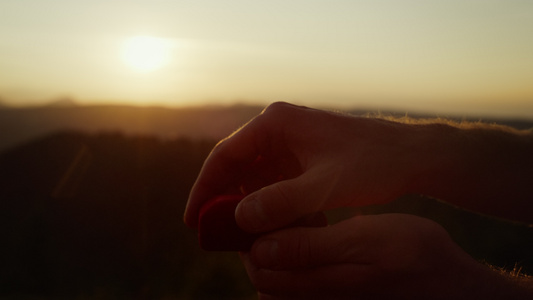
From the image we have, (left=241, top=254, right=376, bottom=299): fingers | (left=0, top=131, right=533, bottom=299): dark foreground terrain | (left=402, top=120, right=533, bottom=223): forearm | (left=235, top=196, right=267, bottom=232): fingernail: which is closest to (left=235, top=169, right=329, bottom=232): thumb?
(left=235, top=196, right=267, bottom=232): fingernail

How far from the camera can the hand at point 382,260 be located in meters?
1.54

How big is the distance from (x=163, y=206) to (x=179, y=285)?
1.06 m

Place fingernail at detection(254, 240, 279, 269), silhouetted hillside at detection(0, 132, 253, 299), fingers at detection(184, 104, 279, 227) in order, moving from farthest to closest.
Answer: silhouetted hillside at detection(0, 132, 253, 299) < fingers at detection(184, 104, 279, 227) < fingernail at detection(254, 240, 279, 269)

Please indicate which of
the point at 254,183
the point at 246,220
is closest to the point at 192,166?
the point at 254,183

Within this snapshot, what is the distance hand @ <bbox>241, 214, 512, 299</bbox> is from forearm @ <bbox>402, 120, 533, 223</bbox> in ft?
1.59

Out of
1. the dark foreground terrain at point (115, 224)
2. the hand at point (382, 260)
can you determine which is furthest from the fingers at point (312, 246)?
the dark foreground terrain at point (115, 224)

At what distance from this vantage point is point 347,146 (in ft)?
6.00

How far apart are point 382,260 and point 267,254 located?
0.40 metres

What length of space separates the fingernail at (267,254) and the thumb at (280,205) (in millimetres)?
A: 53

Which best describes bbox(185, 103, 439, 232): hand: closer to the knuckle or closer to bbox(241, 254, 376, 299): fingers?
the knuckle

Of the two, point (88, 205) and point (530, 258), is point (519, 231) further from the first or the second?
point (88, 205)

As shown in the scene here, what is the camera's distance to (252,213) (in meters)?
1.60

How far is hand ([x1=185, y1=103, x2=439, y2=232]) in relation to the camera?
168 cm

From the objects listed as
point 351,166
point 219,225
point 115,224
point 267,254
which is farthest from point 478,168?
point 115,224
